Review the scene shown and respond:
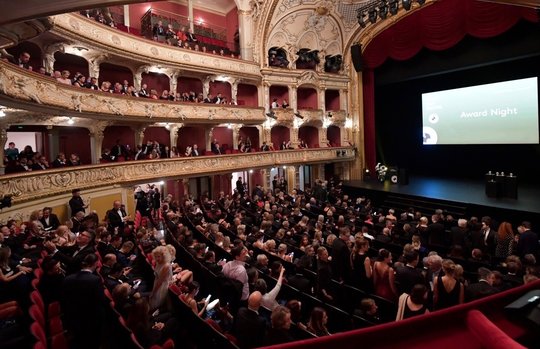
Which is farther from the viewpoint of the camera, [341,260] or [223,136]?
[223,136]

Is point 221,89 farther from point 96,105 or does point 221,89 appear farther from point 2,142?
point 2,142

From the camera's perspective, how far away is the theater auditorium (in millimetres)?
3607

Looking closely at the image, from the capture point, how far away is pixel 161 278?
13.7 feet

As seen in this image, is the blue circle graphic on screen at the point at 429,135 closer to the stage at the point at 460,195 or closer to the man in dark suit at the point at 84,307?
the stage at the point at 460,195

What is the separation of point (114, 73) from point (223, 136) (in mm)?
6589

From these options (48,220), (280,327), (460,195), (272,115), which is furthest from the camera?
(272,115)

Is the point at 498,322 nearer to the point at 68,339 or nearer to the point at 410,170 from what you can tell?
the point at 68,339

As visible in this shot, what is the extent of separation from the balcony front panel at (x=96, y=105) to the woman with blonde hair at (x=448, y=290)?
871 centimetres

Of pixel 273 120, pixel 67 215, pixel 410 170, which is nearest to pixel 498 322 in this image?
pixel 67 215

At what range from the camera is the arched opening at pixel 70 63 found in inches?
520

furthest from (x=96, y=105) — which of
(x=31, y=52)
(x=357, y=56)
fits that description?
(x=357, y=56)

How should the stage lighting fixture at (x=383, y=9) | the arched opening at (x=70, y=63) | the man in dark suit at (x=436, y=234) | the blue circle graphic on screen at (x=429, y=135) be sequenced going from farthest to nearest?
the blue circle graphic on screen at (x=429, y=135), the stage lighting fixture at (x=383, y=9), the arched opening at (x=70, y=63), the man in dark suit at (x=436, y=234)

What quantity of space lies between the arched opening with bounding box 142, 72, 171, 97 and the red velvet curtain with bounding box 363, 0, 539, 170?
39.1ft

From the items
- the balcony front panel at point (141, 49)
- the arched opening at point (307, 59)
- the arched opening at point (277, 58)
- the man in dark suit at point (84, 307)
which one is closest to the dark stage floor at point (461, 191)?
the arched opening at point (277, 58)
